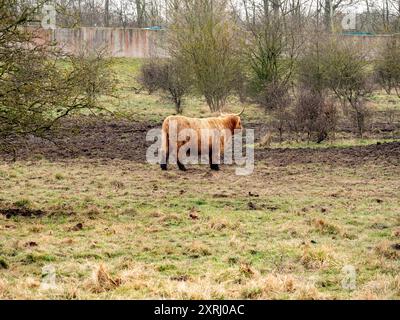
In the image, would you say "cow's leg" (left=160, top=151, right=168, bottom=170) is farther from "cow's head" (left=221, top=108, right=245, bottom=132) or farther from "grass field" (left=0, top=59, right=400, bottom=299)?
"cow's head" (left=221, top=108, right=245, bottom=132)

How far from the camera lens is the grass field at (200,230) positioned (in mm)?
6688

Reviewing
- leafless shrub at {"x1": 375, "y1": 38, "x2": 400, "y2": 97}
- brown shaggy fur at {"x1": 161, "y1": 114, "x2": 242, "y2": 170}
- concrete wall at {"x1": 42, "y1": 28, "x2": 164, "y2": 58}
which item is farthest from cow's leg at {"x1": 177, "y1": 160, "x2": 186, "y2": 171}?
concrete wall at {"x1": 42, "y1": 28, "x2": 164, "y2": 58}

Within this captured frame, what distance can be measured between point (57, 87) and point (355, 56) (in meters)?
21.9

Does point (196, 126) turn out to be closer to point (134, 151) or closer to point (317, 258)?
point (134, 151)

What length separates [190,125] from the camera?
618 inches

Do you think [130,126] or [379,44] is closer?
[130,126]

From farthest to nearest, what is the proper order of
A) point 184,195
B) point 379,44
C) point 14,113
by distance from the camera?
point 379,44 < point 184,195 < point 14,113

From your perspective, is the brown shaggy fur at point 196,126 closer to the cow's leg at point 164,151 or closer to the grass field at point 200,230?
the cow's leg at point 164,151

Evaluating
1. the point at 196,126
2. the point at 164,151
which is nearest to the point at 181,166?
the point at 164,151

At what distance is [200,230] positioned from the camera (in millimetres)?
9680

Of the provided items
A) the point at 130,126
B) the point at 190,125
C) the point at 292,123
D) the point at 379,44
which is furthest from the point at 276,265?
the point at 379,44

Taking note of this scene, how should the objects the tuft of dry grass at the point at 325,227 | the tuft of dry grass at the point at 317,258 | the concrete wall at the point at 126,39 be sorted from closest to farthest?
the tuft of dry grass at the point at 317,258
the tuft of dry grass at the point at 325,227
the concrete wall at the point at 126,39

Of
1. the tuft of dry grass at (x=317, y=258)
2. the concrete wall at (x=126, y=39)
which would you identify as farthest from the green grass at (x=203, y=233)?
the concrete wall at (x=126, y=39)
